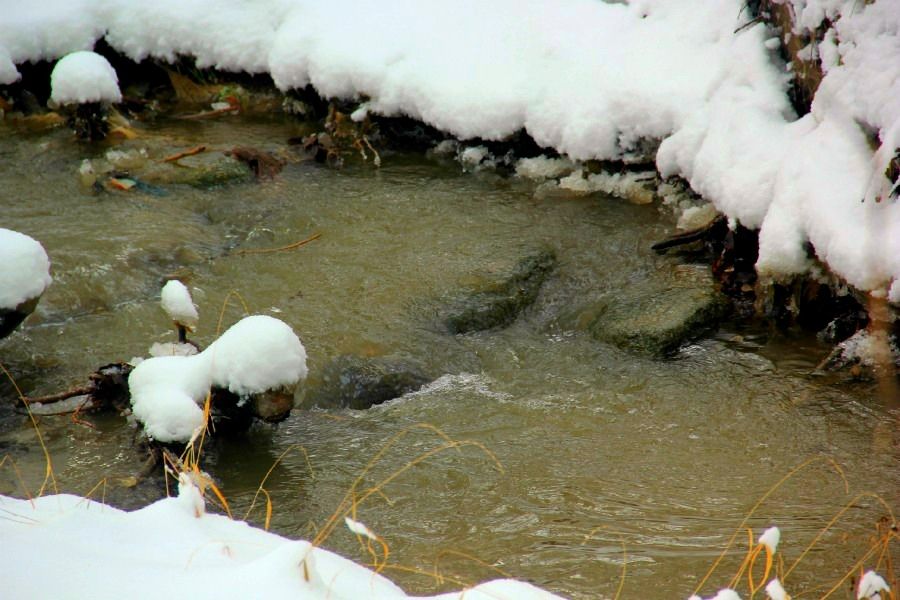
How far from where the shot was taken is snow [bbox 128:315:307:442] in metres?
3.90

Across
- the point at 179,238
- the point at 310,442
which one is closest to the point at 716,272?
the point at 310,442

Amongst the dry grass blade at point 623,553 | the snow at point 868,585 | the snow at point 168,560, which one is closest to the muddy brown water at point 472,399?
the dry grass blade at point 623,553

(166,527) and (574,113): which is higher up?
(574,113)

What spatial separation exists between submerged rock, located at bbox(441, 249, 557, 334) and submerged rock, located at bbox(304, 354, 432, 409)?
0.59 metres

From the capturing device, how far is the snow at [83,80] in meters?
7.98

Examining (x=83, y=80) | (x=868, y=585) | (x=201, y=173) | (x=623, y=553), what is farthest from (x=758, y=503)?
(x=83, y=80)

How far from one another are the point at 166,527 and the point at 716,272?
4.20 m

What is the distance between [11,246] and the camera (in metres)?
4.50

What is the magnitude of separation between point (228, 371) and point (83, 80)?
17.1 ft

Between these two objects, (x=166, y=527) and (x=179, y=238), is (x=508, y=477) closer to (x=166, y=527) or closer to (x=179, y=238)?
(x=166, y=527)

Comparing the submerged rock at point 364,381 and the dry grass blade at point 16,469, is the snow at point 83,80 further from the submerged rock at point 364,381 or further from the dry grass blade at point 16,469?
the dry grass blade at point 16,469

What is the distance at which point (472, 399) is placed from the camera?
15.6ft

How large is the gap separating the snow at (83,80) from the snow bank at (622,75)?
4.74ft

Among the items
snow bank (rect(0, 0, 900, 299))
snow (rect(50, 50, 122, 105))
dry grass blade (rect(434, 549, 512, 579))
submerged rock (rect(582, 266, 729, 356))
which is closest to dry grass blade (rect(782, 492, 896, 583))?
dry grass blade (rect(434, 549, 512, 579))
